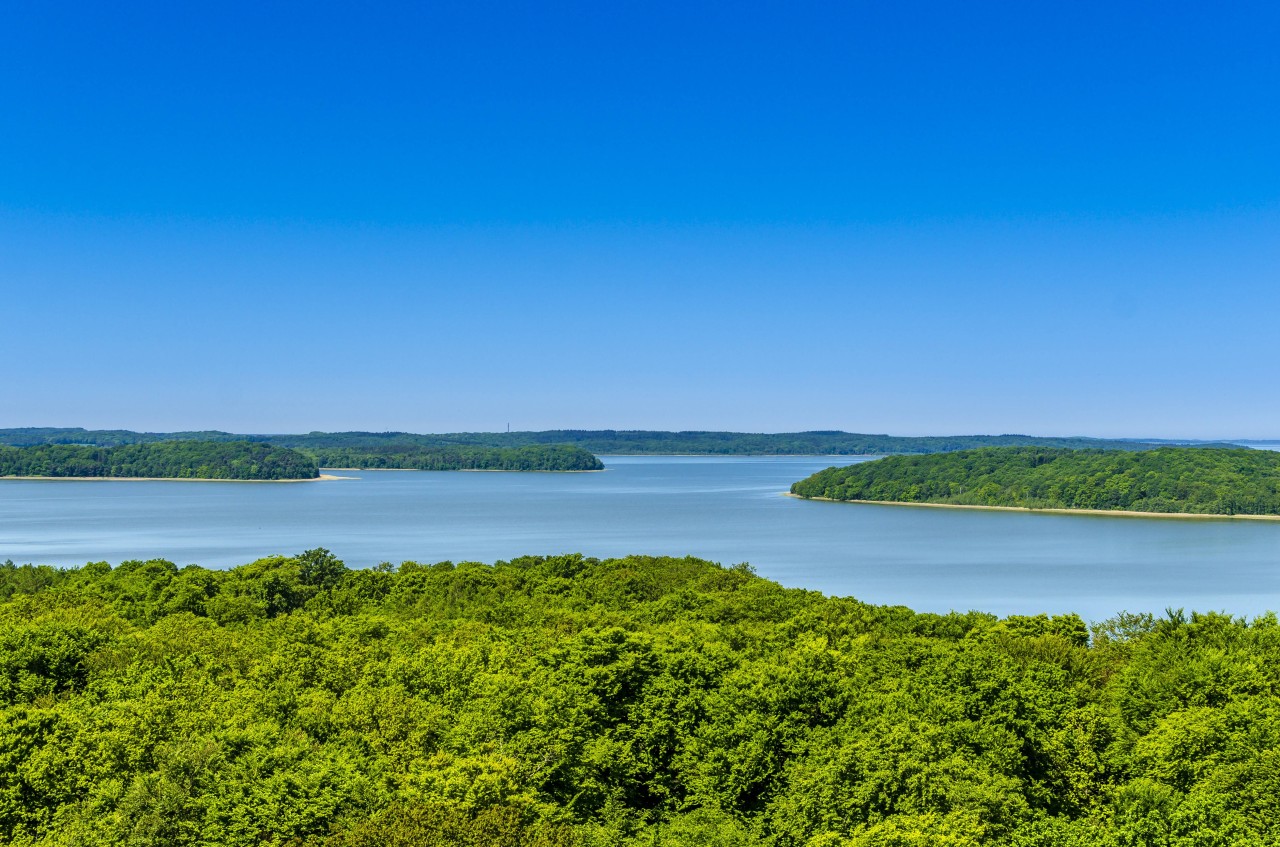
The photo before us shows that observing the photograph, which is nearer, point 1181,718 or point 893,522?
point 1181,718

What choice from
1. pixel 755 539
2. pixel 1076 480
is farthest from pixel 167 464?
pixel 1076 480

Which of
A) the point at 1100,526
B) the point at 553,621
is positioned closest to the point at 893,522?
the point at 1100,526

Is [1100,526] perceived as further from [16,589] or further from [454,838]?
[454,838]

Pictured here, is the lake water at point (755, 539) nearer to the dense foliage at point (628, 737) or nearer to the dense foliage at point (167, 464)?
the dense foliage at point (628, 737)

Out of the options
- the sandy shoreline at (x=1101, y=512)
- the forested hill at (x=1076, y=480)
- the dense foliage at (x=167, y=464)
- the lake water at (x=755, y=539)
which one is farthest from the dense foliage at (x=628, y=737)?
the dense foliage at (x=167, y=464)

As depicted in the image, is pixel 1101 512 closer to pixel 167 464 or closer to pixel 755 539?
pixel 755 539

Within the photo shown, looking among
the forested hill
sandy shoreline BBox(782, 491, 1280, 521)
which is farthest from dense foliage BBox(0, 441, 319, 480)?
sandy shoreline BBox(782, 491, 1280, 521)
